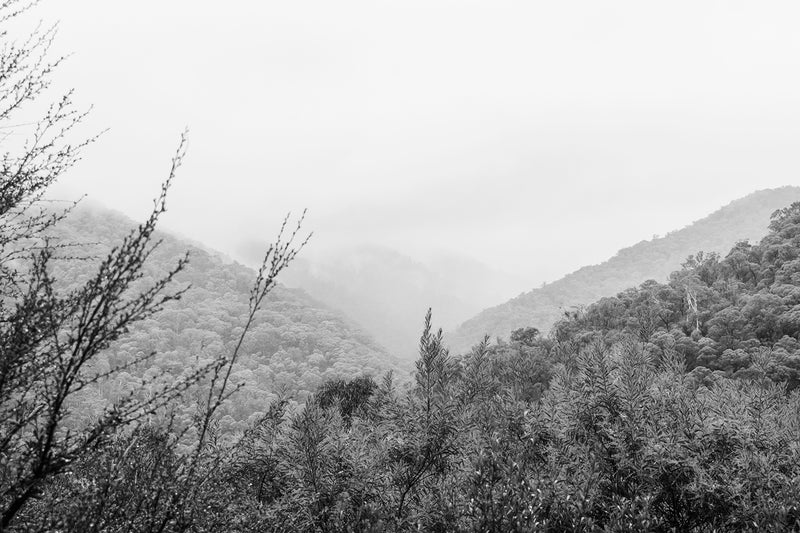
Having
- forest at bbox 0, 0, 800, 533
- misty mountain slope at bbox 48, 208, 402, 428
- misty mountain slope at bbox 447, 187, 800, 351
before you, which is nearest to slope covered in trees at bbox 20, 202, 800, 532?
forest at bbox 0, 0, 800, 533

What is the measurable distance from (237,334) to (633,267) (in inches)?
5067

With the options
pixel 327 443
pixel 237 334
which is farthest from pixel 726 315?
pixel 237 334

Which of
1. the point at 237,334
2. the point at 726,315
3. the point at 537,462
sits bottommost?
the point at 237,334

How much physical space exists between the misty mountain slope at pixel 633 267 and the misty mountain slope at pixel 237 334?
4190cm

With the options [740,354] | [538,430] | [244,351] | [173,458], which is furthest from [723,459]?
[244,351]

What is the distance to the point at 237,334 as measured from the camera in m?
97.2

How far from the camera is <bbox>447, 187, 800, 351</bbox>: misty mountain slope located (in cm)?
14338

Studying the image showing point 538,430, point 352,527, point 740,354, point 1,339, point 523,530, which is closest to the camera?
point 1,339

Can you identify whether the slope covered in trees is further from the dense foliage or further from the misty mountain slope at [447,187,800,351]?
the misty mountain slope at [447,187,800,351]

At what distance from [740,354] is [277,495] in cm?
3340

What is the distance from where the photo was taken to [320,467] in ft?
46.1

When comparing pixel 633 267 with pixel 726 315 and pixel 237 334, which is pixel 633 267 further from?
pixel 726 315

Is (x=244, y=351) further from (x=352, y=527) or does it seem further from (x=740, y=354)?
(x=352, y=527)

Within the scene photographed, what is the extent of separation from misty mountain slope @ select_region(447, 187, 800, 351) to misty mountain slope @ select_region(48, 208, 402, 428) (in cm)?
4190
